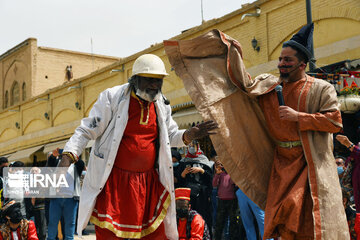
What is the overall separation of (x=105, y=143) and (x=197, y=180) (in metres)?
4.97

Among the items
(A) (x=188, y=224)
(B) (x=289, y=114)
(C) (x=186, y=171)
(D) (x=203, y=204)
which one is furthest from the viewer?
(D) (x=203, y=204)

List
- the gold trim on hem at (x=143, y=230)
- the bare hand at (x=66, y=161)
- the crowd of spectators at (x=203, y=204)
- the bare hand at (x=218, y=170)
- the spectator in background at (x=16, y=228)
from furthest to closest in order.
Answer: the bare hand at (x=218, y=170)
the crowd of spectators at (x=203, y=204)
the spectator in background at (x=16, y=228)
the gold trim on hem at (x=143, y=230)
the bare hand at (x=66, y=161)

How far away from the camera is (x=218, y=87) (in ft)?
16.4

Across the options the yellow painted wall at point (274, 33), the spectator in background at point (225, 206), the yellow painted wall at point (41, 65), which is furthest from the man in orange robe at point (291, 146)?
the yellow painted wall at point (41, 65)

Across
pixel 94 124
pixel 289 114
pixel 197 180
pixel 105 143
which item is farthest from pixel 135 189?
pixel 197 180

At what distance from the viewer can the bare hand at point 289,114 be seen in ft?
14.5

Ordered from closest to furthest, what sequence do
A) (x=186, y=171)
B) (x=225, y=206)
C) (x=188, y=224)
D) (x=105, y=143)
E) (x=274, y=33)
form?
(x=105, y=143), (x=188, y=224), (x=225, y=206), (x=186, y=171), (x=274, y=33)

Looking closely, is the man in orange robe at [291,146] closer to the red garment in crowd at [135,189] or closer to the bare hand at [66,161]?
the red garment in crowd at [135,189]

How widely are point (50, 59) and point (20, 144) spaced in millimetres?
6273

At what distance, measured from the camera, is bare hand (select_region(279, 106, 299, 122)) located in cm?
442

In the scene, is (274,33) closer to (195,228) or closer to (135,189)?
(195,228)

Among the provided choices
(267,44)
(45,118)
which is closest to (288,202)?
(267,44)

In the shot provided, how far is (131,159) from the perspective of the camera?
493cm

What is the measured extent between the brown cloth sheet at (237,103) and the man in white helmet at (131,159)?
0.23m
